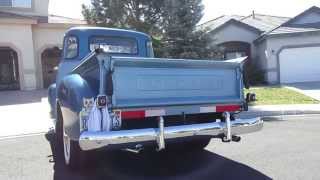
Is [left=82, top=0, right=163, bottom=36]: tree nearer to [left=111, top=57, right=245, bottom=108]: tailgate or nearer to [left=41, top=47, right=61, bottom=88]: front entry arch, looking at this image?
[left=41, top=47, right=61, bottom=88]: front entry arch

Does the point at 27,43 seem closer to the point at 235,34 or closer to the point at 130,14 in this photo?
the point at 130,14

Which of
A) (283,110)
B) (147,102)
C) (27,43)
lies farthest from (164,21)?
(147,102)

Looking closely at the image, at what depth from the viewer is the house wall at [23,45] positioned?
24656mm

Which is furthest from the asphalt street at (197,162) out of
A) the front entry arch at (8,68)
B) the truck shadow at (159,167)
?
the front entry arch at (8,68)

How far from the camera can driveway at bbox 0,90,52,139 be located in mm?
12610

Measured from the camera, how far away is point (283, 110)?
14.7 meters

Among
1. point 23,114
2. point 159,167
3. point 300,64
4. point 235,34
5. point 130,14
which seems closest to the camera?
point 159,167

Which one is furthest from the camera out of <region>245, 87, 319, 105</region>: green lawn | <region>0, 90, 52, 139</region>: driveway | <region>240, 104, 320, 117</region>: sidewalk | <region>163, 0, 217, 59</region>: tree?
<region>163, 0, 217, 59</region>: tree

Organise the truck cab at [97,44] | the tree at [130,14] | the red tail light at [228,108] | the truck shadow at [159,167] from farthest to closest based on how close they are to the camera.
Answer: the tree at [130,14] → the truck cab at [97,44] → the red tail light at [228,108] → the truck shadow at [159,167]

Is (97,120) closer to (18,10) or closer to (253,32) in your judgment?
(18,10)

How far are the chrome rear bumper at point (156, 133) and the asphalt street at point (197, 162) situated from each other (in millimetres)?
593

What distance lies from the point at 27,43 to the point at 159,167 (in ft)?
63.6

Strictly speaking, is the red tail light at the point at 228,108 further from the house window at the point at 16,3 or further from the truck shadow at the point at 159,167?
the house window at the point at 16,3

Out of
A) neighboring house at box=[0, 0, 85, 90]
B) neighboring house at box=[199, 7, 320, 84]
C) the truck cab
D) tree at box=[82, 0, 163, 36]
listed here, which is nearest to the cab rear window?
the truck cab
